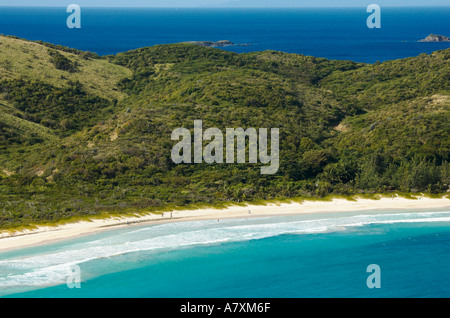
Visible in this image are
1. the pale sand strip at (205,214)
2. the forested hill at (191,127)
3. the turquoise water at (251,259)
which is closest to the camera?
the turquoise water at (251,259)

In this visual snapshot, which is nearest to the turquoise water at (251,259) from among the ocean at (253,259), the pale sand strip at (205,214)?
the ocean at (253,259)

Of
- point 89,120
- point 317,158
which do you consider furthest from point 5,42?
point 317,158

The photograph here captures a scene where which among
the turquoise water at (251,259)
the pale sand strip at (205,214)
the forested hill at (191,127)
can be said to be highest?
the forested hill at (191,127)

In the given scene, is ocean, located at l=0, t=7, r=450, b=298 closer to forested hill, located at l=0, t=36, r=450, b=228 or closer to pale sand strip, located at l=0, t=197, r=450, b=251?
pale sand strip, located at l=0, t=197, r=450, b=251

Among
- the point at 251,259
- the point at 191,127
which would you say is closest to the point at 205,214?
the point at 251,259

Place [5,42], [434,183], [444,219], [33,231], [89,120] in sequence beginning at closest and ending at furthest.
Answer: [33,231] < [444,219] < [434,183] < [89,120] < [5,42]

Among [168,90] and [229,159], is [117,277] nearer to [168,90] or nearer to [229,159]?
[229,159]

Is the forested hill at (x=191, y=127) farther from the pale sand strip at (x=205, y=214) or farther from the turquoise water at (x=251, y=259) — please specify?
the turquoise water at (x=251, y=259)
